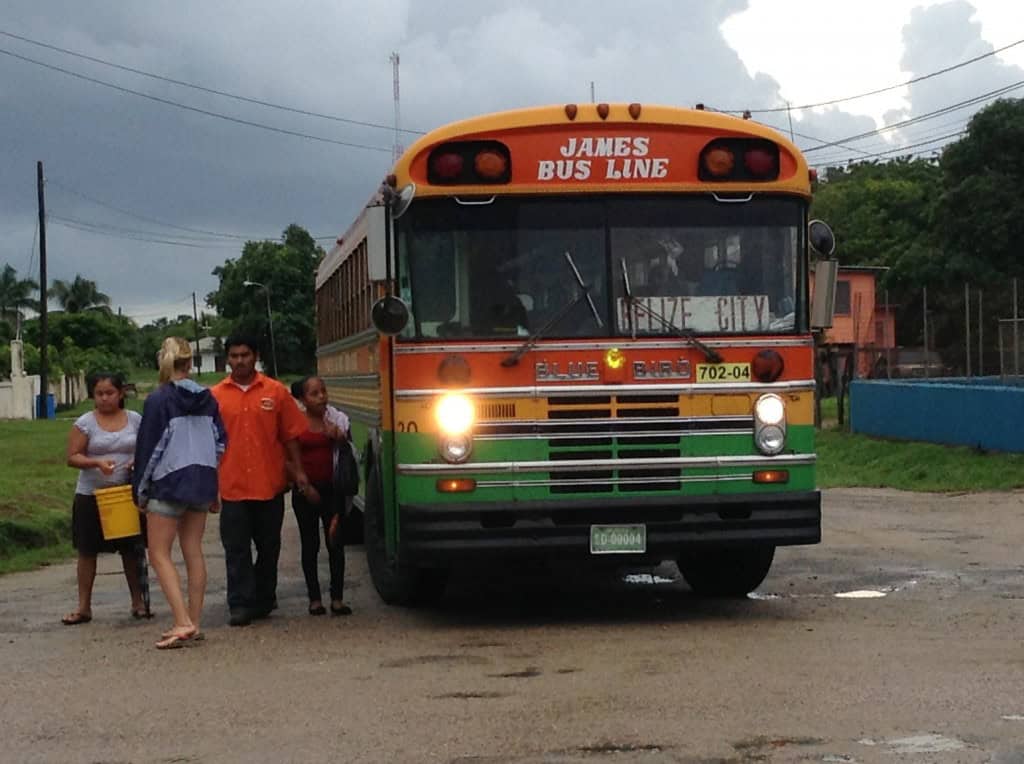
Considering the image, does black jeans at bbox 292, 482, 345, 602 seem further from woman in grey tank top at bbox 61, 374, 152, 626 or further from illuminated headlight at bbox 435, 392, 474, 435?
illuminated headlight at bbox 435, 392, 474, 435

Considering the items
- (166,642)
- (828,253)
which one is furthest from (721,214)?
(166,642)

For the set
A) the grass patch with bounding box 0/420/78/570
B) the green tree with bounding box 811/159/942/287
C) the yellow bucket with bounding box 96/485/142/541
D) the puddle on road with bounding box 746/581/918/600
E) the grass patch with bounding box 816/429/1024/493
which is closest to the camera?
the yellow bucket with bounding box 96/485/142/541

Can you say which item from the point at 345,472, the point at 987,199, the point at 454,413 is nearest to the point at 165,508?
the point at 345,472

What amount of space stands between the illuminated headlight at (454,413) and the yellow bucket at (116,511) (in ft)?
7.58

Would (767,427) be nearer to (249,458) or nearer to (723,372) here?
(723,372)

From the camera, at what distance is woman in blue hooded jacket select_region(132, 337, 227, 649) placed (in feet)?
32.6

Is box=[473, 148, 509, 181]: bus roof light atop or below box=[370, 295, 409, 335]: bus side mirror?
atop

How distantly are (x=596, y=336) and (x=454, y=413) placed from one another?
100 cm

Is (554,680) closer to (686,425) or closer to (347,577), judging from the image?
(686,425)

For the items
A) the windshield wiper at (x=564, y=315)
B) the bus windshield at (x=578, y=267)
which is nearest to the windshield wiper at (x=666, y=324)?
the bus windshield at (x=578, y=267)

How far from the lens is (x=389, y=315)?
1002 centimetres

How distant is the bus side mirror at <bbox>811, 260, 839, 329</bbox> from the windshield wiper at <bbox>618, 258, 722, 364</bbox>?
2.44 feet

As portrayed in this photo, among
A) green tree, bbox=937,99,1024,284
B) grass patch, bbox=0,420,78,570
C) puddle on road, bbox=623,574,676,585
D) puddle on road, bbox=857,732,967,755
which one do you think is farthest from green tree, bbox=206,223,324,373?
puddle on road, bbox=857,732,967,755

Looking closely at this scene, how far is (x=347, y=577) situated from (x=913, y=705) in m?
7.18
